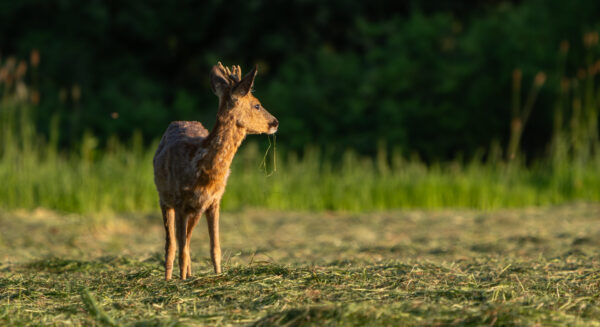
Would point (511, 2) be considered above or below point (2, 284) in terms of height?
above

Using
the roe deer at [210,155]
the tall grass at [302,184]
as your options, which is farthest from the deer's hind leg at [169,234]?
the tall grass at [302,184]

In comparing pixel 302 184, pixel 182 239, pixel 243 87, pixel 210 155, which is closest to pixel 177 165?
pixel 210 155

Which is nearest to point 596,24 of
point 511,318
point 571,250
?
point 571,250

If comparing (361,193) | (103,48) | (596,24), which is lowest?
(361,193)

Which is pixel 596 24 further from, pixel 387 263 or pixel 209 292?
pixel 209 292

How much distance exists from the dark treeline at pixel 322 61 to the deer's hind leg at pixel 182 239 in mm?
11004

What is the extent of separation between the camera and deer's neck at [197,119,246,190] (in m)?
3.75

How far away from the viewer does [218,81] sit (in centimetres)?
376

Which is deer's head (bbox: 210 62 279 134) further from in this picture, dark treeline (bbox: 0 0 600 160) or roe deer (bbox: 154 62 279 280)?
dark treeline (bbox: 0 0 600 160)

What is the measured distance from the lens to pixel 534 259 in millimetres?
5148

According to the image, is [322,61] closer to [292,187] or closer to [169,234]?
[292,187]

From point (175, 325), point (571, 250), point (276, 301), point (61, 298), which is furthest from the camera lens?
point (571, 250)

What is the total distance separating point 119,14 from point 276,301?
16.2m

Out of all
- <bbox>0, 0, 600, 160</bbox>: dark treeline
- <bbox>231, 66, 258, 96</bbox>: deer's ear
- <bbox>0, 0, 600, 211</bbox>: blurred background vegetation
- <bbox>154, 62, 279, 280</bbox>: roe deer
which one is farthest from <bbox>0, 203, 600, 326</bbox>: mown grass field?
<bbox>0, 0, 600, 160</bbox>: dark treeline
